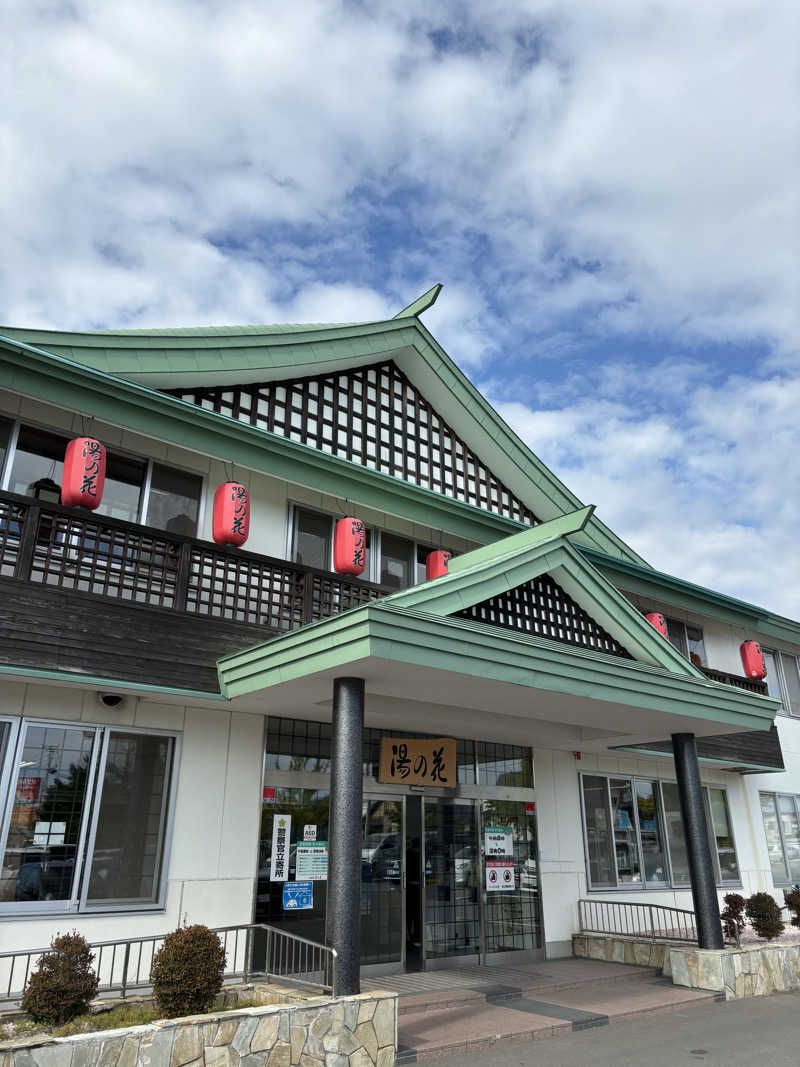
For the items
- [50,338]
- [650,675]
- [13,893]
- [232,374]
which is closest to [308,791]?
[13,893]

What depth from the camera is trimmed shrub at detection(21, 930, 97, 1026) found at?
6.69 metres

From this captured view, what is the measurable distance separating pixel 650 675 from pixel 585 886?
20.0 ft

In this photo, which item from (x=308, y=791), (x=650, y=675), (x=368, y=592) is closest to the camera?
(x=650, y=675)

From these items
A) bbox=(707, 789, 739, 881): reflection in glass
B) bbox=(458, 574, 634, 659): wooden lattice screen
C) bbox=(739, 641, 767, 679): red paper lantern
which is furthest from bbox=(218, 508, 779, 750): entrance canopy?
bbox=(739, 641, 767, 679): red paper lantern

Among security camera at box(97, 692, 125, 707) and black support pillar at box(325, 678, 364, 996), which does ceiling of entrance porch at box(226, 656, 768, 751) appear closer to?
black support pillar at box(325, 678, 364, 996)

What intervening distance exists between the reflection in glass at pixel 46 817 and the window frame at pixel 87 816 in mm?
46

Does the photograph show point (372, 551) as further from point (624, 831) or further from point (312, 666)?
point (624, 831)

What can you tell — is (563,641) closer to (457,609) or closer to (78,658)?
(457,609)

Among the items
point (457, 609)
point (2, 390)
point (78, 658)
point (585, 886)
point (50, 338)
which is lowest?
point (585, 886)

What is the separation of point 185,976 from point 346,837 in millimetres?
1735

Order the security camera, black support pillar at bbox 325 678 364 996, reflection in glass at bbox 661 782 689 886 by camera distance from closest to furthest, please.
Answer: black support pillar at bbox 325 678 364 996
the security camera
reflection in glass at bbox 661 782 689 886

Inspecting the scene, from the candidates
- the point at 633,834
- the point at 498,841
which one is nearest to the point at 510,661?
the point at 498,841

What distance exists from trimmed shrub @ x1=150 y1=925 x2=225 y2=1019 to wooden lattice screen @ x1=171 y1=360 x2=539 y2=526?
6320 mm

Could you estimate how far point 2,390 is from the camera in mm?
8844
